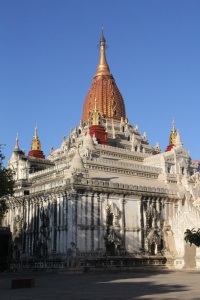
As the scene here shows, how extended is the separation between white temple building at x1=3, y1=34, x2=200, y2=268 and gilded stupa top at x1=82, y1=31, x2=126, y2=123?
808 cm

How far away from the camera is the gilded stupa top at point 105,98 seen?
265 feet

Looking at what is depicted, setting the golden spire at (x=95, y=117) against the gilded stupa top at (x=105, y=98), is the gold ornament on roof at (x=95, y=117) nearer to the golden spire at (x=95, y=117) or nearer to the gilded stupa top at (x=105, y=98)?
the golden spire at (x=95, y=117)

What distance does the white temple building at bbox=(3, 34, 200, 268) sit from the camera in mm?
49875

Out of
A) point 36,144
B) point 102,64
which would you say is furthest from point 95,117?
point 102,64

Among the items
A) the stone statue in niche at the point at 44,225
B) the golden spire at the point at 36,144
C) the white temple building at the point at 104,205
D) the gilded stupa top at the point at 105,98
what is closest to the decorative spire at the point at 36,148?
the golden spire at the point at 36,144

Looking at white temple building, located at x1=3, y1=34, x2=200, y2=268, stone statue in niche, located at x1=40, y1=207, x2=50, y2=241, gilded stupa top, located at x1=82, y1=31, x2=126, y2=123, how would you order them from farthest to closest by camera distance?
1. gilded stupa top, located at x1=82, y1=31, x2=126, y2=123
2. stone statue in niche, located at x1=40, y1=207, x2=50, y2=241
3. white temple building, located at x1=3, y1=34, x2=200, y2=268

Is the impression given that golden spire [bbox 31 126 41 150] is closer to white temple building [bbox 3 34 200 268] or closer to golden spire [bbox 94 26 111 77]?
white temple building [bbox 3 34 200 268]

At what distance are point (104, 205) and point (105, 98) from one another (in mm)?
33423

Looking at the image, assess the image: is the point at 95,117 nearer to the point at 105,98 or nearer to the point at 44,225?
the point at 105,98

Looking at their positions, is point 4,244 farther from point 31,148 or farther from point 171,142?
point 171,142

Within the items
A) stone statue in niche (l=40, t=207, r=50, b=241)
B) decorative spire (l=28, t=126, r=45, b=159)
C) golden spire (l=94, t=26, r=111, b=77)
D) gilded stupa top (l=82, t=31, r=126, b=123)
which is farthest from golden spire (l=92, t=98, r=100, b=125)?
stone statue in niche (l=40, t=207, r=50, b=241)

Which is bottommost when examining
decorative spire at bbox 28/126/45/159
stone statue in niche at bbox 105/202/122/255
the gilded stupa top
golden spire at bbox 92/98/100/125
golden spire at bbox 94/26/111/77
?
stone statue in niche at bbox 105/202/122/255

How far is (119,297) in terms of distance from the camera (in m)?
21.3

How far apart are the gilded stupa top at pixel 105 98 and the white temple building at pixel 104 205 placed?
8.08 metres
